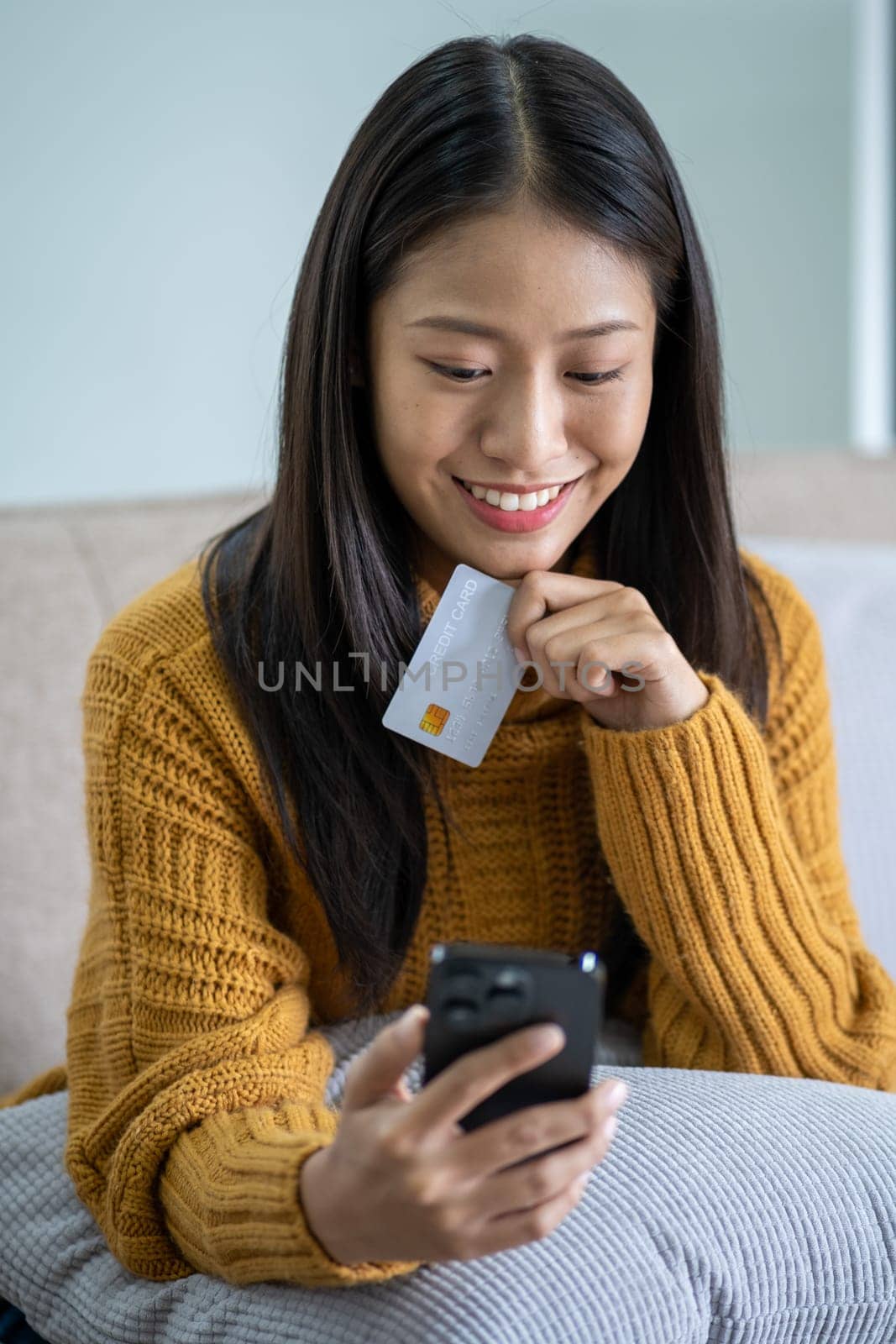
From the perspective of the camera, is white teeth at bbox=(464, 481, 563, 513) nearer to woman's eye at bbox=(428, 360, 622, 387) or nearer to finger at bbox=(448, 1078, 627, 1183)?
woman's eye at bbox=(428, 360, 622, 387)

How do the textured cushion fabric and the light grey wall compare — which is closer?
the textured cushion fabric

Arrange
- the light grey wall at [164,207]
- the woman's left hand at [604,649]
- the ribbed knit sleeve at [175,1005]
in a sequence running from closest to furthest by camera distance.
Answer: the ribbed knit sleeve at [175,1005] < the woman's left hand at [604,649] < the light grey wall at [164,207]

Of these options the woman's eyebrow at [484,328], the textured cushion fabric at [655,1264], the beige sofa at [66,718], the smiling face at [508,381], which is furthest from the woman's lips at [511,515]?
the beige sofa at [66,718]

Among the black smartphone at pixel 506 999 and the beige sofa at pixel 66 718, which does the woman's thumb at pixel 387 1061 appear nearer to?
the black smartphone at pixel 506 999

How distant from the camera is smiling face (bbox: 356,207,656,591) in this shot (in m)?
0.84

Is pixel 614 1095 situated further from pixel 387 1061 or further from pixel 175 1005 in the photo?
pixel 175 1005

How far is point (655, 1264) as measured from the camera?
73cm

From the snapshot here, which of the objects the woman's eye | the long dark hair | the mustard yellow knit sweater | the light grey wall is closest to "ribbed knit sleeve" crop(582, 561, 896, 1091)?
the mustard yellow knit sweater

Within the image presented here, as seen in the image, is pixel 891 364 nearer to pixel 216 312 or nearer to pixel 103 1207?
pixel 216 312

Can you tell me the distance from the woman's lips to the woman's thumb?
39 centimetres

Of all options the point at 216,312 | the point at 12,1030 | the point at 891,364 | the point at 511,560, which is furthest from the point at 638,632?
the point at 891,364

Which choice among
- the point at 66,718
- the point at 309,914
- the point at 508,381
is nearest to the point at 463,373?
the point at 508,381

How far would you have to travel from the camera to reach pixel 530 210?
84 centimetres

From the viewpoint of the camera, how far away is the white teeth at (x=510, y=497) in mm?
920
